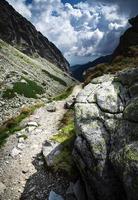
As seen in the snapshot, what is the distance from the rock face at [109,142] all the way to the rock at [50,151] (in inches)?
149

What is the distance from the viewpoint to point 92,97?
18.1m

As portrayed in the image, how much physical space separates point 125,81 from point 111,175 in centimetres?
656

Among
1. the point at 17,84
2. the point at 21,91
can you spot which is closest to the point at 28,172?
the point at 21,91

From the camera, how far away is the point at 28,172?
19438 mm

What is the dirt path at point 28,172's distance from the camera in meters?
17.6

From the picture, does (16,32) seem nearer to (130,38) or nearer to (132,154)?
(130,38)

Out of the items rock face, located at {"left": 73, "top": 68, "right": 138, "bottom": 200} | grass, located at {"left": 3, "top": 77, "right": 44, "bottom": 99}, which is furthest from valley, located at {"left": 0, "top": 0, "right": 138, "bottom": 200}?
grass, located at {"left": 3, "top": 77, "right": 44, "bottom": 99}

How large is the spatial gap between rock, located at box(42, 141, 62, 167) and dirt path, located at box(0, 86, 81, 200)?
1.74 feet

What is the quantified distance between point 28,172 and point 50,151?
6.45ft

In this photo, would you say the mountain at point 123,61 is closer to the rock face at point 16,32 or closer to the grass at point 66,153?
the grass at point 66,153

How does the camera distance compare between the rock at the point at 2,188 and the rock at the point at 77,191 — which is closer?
the rock at the point at 77,191

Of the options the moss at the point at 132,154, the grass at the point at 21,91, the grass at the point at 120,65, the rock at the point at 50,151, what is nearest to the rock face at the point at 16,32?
the grass at the point at 21,91

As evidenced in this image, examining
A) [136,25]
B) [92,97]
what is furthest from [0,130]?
[136,25]

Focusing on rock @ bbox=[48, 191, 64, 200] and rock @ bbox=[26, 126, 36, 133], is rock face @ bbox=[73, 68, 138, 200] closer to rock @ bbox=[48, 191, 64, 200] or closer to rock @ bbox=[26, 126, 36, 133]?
rock @ bbox=[48, 191, 64, 200]
